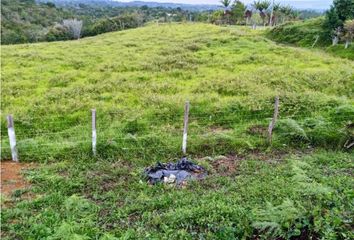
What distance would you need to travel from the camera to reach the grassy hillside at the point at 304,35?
3474 cm

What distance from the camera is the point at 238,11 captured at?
2665 inches

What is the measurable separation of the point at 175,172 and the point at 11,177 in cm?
427

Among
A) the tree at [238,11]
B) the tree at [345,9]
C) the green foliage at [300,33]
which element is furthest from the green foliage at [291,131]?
the tree at [238,11]

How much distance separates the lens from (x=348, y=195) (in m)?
7.09

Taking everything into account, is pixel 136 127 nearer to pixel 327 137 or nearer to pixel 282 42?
pixel 327 137

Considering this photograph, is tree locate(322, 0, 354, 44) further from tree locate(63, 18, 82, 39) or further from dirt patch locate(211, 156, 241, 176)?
tree locate(63, 18, 82, 39)

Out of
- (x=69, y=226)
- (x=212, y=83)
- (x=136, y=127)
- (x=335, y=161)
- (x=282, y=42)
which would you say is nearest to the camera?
(x=69, y=226)

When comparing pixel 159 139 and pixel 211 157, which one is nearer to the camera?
pixel 211 157

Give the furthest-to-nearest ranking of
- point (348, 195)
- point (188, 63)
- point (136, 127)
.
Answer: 1. point (188, 63)
2. point (136, 127)
3. point (348, 195)

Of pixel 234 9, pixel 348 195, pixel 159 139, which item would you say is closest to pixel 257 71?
pixel 159 139

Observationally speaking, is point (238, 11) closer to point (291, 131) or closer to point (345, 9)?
point (345, 9)

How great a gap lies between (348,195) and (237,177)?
115 inches

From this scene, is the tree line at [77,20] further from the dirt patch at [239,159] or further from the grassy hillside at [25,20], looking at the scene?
the dirt patch at [239,159]

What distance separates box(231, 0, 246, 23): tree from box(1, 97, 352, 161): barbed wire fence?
56723 mm
